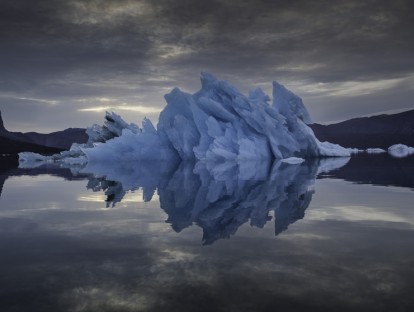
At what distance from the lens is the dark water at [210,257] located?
2939mm

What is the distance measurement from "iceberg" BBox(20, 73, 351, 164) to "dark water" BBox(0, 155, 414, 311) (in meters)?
21.8

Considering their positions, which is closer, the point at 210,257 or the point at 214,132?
the point at 210,257

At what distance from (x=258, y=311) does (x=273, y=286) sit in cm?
52

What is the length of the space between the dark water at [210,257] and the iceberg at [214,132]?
2179cm

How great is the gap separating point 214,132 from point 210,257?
26.2 m

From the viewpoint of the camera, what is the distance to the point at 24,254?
4.36m

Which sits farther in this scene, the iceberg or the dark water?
the iceberg

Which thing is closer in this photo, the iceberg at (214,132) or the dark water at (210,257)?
the dark water at (210,257)

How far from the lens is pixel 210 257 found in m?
4.12

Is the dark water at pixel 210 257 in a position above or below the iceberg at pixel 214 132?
below

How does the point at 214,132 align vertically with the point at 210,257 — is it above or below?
above

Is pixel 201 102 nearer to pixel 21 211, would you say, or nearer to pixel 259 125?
pixel 259 125

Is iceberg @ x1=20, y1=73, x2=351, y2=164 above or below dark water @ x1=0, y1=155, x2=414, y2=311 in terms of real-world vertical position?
above

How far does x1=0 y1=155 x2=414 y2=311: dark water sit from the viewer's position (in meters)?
2.94
